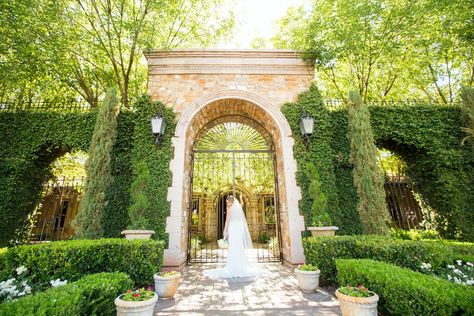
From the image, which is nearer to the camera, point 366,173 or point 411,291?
point 411,291

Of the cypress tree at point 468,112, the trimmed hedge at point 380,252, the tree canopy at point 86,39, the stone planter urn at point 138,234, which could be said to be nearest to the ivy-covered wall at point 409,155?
the cypress tree at point 468,112

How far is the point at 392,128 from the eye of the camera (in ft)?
26.0

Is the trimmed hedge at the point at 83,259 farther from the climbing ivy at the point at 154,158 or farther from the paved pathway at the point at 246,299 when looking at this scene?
the climbing ivy at the point at 154,158

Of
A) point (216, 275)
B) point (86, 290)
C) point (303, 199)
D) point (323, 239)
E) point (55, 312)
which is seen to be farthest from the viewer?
point (303, 199)

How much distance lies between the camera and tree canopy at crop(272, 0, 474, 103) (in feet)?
26.2

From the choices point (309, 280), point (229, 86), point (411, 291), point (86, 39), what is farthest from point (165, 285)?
point (86, 39)

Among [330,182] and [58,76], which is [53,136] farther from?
[330,182]

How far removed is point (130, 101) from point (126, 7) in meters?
3.85

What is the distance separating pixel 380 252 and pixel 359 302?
1832mm

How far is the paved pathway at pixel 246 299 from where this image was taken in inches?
143

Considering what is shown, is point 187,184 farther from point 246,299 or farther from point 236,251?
point 246,299

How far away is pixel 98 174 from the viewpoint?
6.36 m

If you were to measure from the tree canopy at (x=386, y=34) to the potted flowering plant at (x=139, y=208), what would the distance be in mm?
6392

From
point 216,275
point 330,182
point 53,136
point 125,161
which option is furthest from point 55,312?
point 53,136
